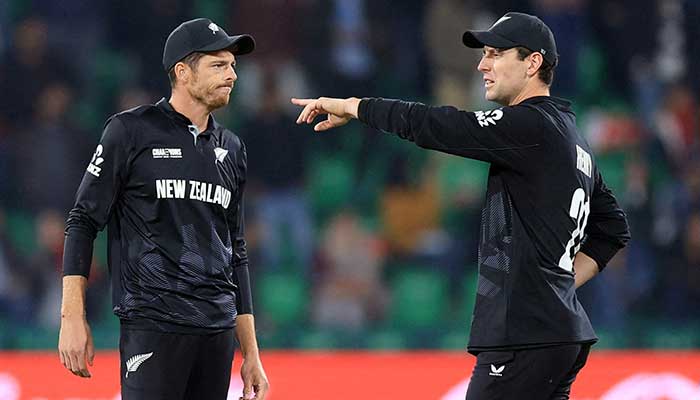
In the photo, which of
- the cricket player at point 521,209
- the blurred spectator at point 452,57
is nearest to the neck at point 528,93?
the cricket player at point 521,209

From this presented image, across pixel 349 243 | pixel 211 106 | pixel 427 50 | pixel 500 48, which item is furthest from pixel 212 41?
pixel 427 50

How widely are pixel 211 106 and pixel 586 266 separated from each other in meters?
1.45

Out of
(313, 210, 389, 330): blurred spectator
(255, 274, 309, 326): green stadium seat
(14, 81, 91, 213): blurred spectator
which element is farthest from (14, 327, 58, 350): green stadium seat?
(313, 210, 389, 330): blurred spectator

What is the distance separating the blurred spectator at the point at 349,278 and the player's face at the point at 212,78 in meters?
5.21

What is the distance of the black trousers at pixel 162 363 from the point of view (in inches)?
154

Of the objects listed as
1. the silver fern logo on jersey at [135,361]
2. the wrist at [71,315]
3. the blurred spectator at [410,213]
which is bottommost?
the blurred spectator at [410,213]

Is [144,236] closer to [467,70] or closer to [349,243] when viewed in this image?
[349,243]

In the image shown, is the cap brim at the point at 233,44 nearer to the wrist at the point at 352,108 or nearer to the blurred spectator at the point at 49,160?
the wrist at the point at 352,108

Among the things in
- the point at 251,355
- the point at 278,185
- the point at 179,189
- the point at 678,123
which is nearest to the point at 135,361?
the point at 251,355

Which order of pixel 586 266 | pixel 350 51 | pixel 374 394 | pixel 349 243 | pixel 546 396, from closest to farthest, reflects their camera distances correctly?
pixel 546 396 < pixel 586 266 < pixel 374 394 < pixel 349 243 < pixel 350 51

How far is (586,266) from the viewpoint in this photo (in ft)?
14.1

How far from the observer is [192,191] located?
4.04 m

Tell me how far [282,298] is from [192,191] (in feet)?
17.7

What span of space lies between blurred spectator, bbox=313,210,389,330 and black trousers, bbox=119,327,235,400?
5.19 metres
